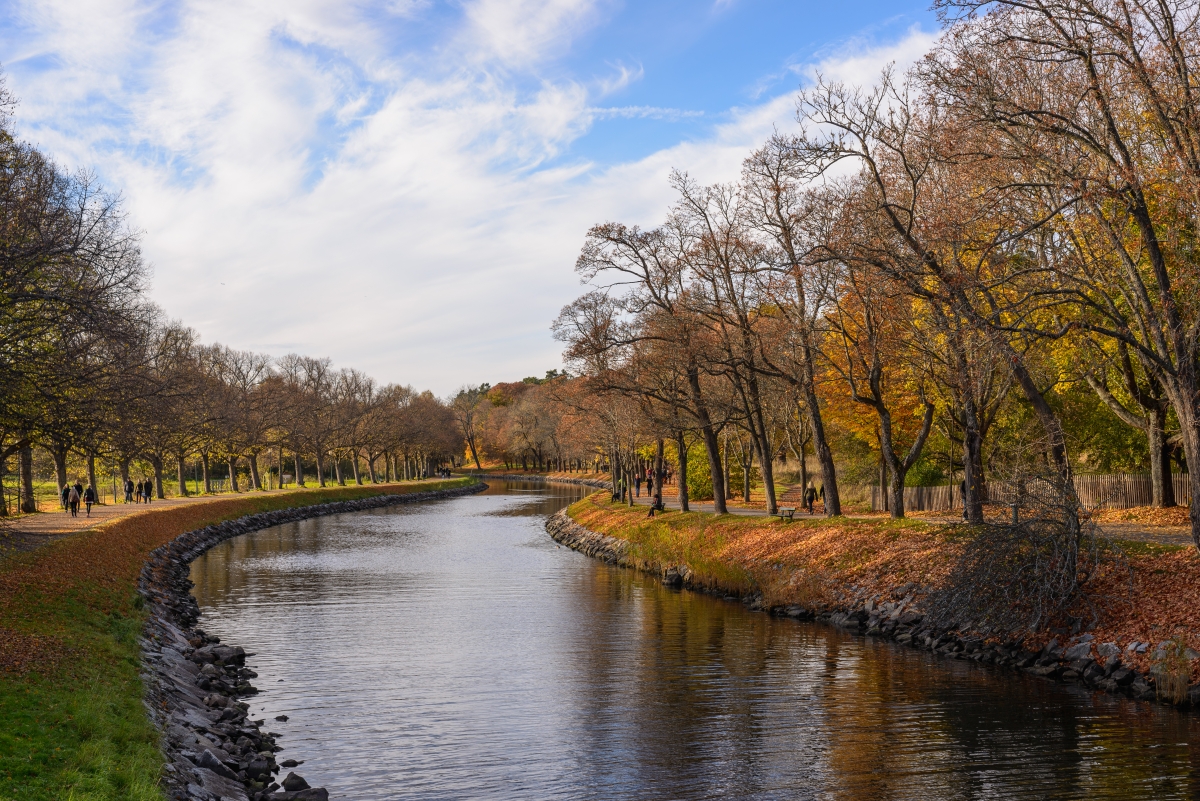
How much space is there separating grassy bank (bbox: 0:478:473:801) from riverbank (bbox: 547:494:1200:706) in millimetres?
17150

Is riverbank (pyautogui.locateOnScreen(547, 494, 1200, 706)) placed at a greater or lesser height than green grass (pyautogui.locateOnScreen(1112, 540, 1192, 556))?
lesser

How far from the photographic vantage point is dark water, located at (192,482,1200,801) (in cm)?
1341

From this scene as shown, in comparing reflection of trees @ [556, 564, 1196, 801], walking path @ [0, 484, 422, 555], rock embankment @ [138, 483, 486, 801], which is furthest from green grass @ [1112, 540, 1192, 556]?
walking path @ [0, 484, 422, 555]

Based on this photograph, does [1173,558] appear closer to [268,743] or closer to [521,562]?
[268,743]

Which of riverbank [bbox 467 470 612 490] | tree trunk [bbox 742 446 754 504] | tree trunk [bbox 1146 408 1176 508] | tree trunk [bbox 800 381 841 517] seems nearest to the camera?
tree trunk [bbox 1146 408 1176 508]

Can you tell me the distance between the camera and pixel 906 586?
25.3m

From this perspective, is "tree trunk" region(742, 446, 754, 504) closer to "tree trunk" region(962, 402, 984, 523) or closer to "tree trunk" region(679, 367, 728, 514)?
"tree trunk" region(679, 367, 728, 514)

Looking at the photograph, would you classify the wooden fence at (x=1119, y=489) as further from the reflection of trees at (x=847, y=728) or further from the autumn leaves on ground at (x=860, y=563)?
the reflection of trees at (x=847, y=728)

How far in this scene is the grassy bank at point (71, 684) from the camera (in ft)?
32.6

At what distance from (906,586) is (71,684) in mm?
20056

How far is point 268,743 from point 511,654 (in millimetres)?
8231

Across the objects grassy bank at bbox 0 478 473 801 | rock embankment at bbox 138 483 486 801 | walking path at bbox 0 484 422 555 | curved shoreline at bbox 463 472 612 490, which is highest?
walking path at bbox 0 484 422 555

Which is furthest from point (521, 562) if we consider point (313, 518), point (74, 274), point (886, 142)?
point (313, 518)

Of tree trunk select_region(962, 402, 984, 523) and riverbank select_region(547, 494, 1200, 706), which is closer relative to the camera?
riverbank select_region(547, 494, 1200, 706)
